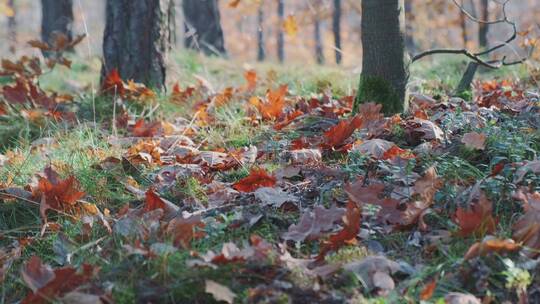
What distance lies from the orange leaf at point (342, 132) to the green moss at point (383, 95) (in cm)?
48

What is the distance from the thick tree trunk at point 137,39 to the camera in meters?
5.12

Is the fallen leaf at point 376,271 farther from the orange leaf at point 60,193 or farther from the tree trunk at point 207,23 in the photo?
the tree trunk at point 207,23

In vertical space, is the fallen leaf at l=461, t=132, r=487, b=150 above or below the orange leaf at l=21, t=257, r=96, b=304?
above

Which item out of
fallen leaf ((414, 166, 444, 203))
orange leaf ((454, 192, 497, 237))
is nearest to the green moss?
fallen leaf ((414, 166, 444, 203))

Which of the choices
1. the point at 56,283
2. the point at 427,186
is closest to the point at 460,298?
the point at 427,186

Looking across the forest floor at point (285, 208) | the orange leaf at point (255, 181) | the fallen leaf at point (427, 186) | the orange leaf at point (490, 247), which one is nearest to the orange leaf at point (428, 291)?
the forest floor at point (285, 208)

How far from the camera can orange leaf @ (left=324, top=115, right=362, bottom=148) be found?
10.1 ft

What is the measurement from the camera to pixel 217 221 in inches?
96.7

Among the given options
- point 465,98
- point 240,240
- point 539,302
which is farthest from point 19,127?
point 539,302

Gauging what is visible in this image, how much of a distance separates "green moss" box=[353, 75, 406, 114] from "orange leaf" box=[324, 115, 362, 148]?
476 mm

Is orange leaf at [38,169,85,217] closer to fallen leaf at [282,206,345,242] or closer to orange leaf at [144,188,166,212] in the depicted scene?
orange leaf at [144,188,166,212]

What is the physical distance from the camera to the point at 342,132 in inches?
121

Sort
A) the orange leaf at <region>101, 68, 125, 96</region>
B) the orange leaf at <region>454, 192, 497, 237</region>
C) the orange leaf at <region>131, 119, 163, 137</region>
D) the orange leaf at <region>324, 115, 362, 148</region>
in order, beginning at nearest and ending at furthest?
the orange leaf at <region>454, 192, 497, 237</region> < the orange leaf at <region>324, 115, 362, 148</region> < the orange leaf at <region>131, 119, 163, 137</region> < the orange leaf at <region>101, 68, 125, 96</region>

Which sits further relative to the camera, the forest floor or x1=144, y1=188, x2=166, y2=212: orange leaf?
x1=144, y1=188, x2=166, y2=212: orange leaf
